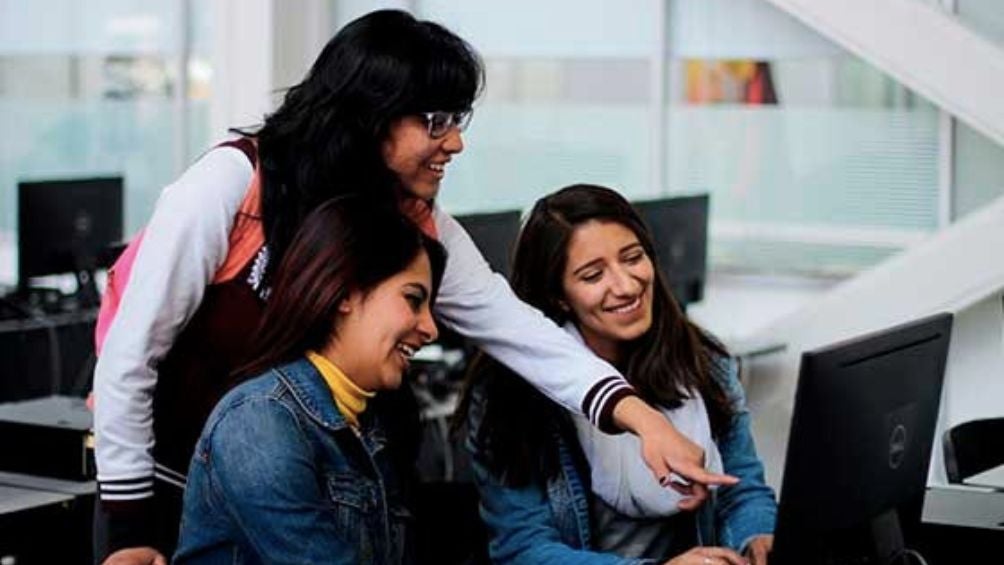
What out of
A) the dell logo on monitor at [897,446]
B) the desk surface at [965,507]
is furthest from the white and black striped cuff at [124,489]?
Answer: the desk surface at [965,507]

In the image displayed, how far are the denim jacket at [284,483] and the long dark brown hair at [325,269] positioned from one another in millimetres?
38

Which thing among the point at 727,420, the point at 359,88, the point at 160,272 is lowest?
the point at 727,420

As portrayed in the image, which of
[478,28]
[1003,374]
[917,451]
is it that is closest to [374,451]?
[917,451]

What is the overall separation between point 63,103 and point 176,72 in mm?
625

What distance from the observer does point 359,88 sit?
247 cm

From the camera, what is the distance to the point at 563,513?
9.00ft

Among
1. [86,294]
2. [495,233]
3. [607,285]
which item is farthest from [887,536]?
[86,294]

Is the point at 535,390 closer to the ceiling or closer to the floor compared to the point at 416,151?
closer to the floor

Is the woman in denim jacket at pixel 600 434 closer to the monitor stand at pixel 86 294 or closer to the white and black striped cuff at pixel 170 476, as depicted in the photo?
the white and black striped cuff at pixel 170 476

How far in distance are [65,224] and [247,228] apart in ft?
13.3

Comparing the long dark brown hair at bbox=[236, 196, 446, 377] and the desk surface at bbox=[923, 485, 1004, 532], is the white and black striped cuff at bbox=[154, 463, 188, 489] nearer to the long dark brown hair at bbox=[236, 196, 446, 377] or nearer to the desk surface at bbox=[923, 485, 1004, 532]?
the long dark brown hair at bbox=[236, 196, 446, 377]

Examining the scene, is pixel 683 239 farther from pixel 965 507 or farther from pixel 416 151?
pixel 416 151

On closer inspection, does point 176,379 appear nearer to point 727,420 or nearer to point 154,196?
point 727,420

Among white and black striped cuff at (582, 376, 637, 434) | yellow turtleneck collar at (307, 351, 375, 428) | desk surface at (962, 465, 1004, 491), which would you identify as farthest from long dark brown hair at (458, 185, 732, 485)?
desk surface at (962, 465, 1004, 491)
